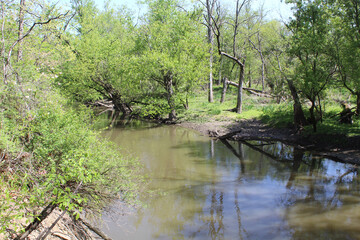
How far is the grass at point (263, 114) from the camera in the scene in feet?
49.1

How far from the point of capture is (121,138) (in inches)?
715

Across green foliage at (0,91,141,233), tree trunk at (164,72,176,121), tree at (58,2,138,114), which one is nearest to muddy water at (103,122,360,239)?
green foliage at (0,91,141,233)

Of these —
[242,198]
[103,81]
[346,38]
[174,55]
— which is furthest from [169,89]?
[242,198]

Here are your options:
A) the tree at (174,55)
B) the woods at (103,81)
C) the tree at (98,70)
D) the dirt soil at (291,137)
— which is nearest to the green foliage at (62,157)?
the woods at (103,81)

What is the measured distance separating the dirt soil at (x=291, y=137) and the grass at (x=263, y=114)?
0.44 m

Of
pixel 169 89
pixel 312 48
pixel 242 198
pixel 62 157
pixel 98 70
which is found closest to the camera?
pixel 62 157

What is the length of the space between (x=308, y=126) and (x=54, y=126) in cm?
1367

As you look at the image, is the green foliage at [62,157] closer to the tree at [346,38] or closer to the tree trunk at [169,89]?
the tree at [346,38]

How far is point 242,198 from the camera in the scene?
9.24 metres

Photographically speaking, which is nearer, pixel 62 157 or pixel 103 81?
pixel 62 157

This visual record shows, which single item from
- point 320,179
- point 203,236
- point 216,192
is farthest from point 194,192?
point 320,179

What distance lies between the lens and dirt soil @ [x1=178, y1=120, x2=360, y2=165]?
1334 centimetres

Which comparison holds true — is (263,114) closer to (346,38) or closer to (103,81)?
(346,38)

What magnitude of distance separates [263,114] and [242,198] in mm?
12758
